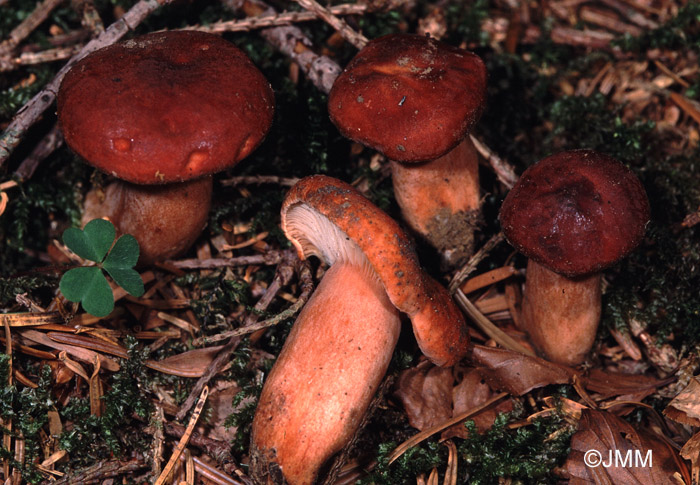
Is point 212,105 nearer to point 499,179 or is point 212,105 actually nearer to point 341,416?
point 341,416

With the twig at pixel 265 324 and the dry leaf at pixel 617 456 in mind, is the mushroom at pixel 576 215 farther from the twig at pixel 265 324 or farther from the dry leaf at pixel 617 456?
the twig at pixel 265 324

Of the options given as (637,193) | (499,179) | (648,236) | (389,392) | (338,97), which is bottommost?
(389,392)

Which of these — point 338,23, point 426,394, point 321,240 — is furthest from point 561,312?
point 338,23

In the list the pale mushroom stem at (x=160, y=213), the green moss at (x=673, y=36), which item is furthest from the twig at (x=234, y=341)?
the green moss at (x=673, y=36)

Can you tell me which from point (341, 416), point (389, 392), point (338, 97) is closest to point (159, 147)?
point (338, 97)

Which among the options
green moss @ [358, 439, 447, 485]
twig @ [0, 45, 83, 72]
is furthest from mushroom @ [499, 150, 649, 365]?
twig @ [0, 45, 83, 72]

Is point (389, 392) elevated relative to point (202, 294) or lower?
lower

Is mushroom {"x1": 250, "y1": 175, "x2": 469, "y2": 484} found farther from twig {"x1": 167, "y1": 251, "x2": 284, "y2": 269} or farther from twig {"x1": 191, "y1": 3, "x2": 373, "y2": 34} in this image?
twig {"x1": 191, "y1": 3, "x2": 373, "y2": 34}
